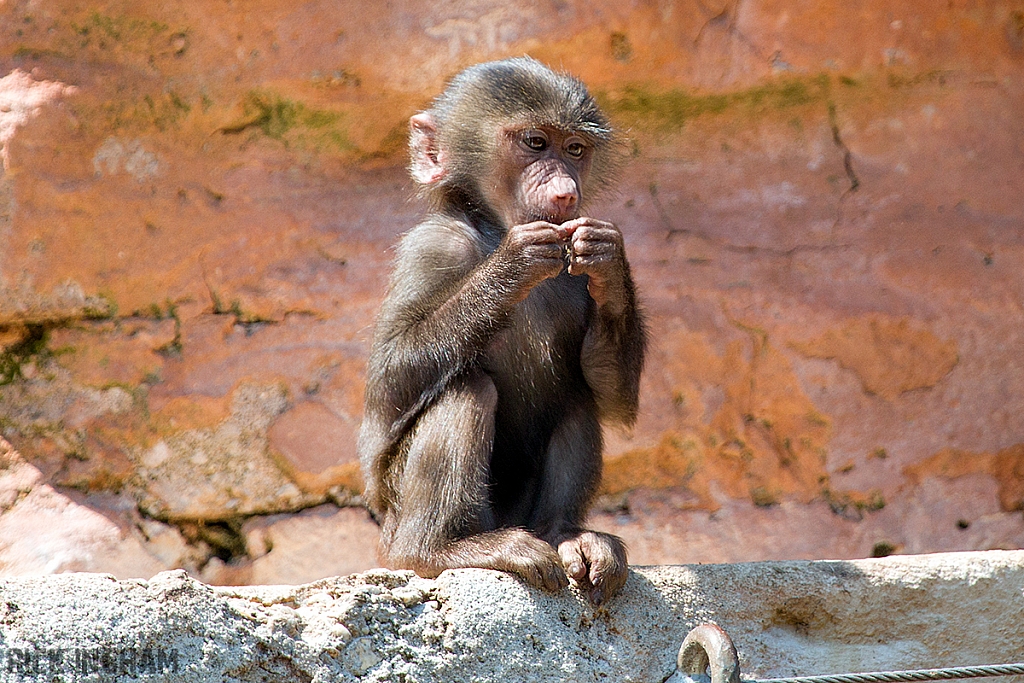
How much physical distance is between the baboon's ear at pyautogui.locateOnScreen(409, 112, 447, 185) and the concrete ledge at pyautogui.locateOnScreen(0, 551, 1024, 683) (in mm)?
1726

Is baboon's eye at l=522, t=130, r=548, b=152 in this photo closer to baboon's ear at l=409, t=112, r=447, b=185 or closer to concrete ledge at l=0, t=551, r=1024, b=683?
baboon's ear at l=409, t=112, r=447, b=185

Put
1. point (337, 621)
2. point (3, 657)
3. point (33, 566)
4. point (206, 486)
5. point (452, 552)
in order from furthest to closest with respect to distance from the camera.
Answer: point (206, 486) < point (33, 566) < point (452, 552) < point (337, 621) < point (3, 657)

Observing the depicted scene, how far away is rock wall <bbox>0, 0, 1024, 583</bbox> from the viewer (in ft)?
18.4

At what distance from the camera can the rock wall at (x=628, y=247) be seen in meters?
5.60

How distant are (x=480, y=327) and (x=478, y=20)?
249 centimetres

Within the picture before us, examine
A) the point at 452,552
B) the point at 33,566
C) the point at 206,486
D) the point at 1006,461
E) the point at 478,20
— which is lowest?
the point at 33,566

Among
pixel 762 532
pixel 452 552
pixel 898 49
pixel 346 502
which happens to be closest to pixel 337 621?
pixel 452 552

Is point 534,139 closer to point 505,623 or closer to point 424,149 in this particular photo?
point 424,149

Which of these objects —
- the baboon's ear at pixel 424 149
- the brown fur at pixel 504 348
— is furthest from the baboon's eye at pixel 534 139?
the baboon's ear at pixel 424 149

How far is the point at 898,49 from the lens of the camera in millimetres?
5941

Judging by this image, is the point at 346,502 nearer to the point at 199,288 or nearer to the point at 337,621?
the point at 199,288

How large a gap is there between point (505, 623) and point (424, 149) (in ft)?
6.78

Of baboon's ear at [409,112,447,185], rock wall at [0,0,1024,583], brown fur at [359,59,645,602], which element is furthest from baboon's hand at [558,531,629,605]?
rock wall at [0,0,1024,583]

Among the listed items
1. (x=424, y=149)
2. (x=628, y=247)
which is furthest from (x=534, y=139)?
(x=628, y=247)
